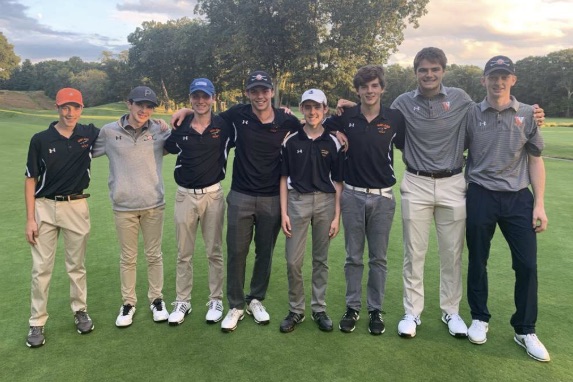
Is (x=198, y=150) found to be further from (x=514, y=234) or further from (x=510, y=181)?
(x=514, y=234)

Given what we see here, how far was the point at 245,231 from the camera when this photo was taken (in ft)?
14.1

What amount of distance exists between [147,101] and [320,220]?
6.75 feet

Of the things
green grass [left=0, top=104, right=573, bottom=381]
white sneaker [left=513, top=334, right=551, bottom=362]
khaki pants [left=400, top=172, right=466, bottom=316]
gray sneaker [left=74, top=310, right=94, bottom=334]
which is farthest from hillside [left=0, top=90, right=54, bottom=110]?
white sneaker [left=513, top=334, right=551, bottom=362]

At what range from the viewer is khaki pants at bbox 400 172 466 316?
407 cm

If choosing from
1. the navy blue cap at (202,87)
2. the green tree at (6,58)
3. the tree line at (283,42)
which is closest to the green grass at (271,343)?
the navy blue cap at (202,87)

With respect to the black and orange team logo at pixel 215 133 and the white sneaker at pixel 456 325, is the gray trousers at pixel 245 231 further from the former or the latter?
the white sneaker at pixel 456 325

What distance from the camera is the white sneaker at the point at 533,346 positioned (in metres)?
3.53

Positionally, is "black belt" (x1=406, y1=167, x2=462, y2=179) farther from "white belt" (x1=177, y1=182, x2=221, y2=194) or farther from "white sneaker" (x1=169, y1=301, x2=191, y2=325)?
"white sneaker" (x1=169, y1=301, x2=191, y2=325)

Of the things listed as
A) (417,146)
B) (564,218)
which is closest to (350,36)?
(564,218)

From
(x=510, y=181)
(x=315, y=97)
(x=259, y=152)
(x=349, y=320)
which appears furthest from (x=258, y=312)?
(x=510, y=181)

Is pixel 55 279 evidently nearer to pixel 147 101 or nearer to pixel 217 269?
pixel 217 269

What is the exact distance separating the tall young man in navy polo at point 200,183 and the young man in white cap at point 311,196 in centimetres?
70

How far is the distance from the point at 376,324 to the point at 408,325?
30 centimetres

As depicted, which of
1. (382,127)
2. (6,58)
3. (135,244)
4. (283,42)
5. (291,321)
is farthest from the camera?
(6,58)
